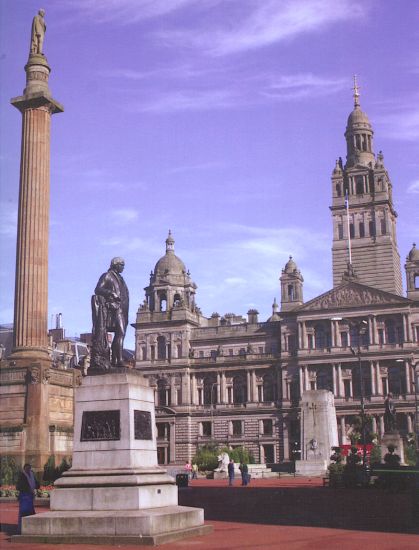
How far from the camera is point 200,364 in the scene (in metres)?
98.4

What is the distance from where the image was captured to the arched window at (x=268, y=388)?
96000mm

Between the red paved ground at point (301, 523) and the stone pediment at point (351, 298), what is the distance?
62.2m

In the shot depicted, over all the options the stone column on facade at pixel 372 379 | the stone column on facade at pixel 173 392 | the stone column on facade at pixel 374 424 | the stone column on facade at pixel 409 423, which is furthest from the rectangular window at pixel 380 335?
the stone column on facade at pixel 173 392

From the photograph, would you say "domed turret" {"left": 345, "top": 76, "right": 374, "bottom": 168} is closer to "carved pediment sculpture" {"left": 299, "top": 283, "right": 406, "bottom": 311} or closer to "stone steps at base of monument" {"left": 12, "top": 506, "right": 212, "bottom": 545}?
"carved pediment sculpture" {"left": 299, "top": 283, "right": 406, "bottom": 311}

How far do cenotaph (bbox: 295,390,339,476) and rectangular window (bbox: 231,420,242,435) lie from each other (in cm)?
4037

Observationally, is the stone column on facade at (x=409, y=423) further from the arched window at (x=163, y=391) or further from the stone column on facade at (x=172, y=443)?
the arched window at (x=163, y=391)

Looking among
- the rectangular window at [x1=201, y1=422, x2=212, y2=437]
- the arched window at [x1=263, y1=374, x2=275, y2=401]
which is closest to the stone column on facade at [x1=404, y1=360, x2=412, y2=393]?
the arched window at [x1=263, y1=374, x2=275, y2=401]

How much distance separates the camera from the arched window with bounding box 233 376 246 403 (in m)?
97.6

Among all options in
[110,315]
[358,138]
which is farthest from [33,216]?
[358,138]

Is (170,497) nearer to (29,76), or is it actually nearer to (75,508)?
(75,508)

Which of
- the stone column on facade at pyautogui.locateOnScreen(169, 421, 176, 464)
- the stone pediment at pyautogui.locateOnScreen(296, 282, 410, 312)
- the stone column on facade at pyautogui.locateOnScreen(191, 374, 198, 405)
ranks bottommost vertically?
the stone column on facade at pyautogui.locateOnScreen(169, 421, 176, 464)

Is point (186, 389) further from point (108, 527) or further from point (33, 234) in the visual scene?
point (108, 527)

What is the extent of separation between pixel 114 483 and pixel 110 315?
165 inches

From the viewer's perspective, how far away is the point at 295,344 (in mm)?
94562
